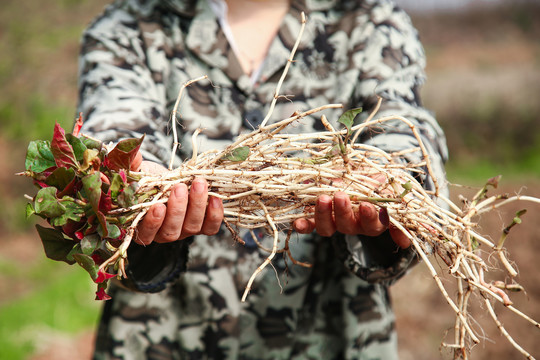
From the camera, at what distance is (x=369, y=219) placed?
1.15 meters

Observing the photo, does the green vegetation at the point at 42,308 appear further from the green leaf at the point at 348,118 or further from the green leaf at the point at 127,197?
the green leaf at the point at 348,118

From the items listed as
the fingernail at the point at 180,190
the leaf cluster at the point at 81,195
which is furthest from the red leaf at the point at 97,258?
the fingernail at the point at 180,190

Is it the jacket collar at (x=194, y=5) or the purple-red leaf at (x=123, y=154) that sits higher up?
the jacket collar at (x=194, y=5)

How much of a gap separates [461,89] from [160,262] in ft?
26.2

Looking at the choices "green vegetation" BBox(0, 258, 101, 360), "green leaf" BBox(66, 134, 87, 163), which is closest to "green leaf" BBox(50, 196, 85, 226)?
"green leaf" BBox(66, 134, 87, 163)

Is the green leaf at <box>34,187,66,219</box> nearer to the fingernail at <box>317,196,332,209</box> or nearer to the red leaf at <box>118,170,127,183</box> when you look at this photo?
the red leaf at <box>118,170,127,183</box>

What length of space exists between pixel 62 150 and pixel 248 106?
0.60 meters

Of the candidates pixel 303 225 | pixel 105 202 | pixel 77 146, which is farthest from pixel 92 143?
pixel 303 225

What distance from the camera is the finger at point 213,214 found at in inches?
45.5

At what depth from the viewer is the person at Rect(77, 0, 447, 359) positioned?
146 cm

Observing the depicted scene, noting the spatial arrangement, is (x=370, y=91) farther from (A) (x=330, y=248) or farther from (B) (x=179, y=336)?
(B) (x=179, y=336)

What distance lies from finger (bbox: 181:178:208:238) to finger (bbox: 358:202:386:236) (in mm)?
355

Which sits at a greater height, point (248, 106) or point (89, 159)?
point (248, 106)

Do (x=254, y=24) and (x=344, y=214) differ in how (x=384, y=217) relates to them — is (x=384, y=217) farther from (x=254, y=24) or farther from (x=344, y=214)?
(x=254, y=24)
